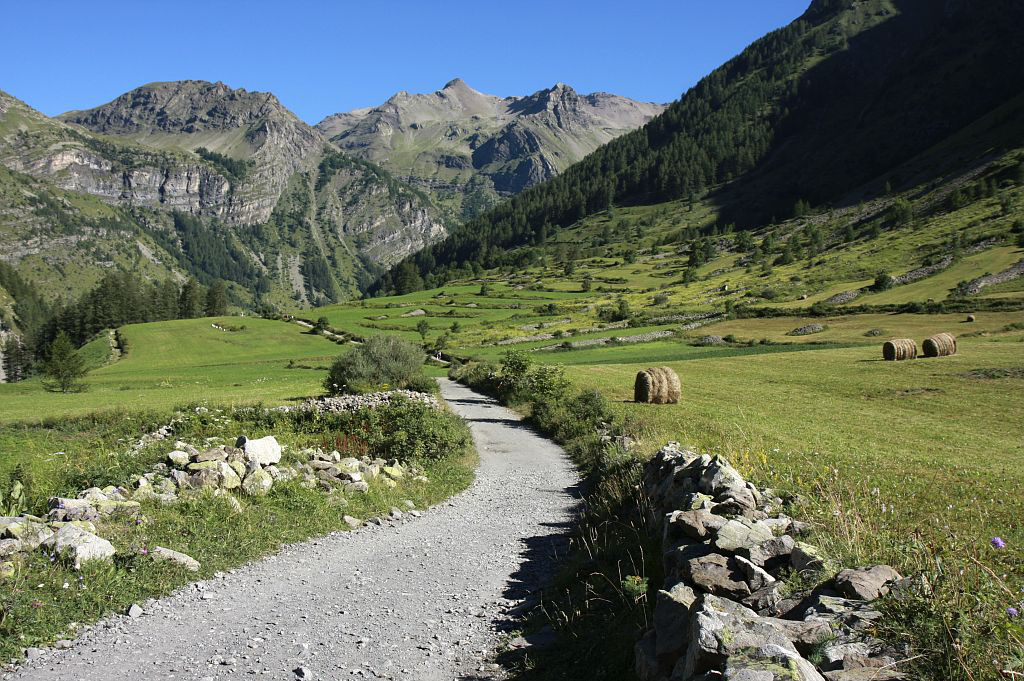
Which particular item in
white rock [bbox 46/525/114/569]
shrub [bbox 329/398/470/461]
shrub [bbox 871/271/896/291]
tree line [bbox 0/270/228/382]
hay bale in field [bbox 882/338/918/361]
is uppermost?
tree line [bbox 0/270/228/382]

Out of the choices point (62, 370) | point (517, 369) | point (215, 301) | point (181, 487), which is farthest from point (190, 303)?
point (181, 487)

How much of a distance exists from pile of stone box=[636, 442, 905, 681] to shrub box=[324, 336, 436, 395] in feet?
106

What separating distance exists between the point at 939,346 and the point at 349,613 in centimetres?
4912

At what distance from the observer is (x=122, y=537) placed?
435 inches

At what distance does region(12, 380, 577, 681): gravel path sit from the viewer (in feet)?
26.3

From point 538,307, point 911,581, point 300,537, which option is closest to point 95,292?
point 538,307

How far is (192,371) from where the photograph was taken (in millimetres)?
77812

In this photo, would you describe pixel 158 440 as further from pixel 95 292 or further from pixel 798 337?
pixel 95 292

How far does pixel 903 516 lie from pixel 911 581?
12.8ft

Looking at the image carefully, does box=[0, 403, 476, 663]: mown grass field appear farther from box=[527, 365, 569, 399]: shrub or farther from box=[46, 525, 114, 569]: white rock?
box=[527, 365, 569, 399]: shrub

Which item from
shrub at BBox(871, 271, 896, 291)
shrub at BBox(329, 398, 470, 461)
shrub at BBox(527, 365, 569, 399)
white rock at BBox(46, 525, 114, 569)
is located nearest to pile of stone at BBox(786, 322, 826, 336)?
shrub at BBox(871, 271, 896, 291)

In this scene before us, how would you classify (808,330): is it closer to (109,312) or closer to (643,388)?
(643,388)

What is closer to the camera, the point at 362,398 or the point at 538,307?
the point at 362,398

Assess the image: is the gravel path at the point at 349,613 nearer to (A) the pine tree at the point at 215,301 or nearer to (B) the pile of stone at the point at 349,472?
(B) the pile of stone at the point at 349,472
